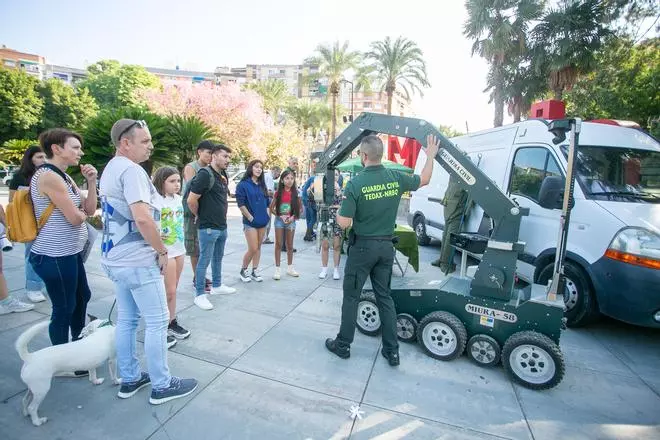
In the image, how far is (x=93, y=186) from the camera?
297 cm

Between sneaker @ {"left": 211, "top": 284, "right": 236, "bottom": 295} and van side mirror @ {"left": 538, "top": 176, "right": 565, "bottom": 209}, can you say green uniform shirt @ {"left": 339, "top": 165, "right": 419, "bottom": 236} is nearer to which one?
van side mirror @ {"left": 538, "top": 176, "right": 565, "bottom": 209}

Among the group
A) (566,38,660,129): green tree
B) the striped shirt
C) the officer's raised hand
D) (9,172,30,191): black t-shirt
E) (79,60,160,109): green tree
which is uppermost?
(79,60,160,109): green tree

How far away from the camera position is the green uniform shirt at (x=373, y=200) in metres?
2.95

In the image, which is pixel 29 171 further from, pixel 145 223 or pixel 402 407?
pixel 402 407

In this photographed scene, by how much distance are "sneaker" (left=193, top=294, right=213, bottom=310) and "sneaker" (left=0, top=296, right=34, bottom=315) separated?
1.90 meters

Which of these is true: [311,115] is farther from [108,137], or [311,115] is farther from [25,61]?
[25,61]

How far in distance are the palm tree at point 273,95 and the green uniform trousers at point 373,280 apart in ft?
113

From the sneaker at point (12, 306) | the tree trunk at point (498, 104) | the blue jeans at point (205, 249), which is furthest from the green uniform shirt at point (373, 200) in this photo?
the tree trunk at point (498, 104)

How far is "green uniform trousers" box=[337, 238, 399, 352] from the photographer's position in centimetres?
303

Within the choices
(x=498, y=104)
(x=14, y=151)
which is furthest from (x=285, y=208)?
(x=14, y=151)

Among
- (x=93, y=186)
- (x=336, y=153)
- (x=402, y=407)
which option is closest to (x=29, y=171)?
(x=93, y=186)

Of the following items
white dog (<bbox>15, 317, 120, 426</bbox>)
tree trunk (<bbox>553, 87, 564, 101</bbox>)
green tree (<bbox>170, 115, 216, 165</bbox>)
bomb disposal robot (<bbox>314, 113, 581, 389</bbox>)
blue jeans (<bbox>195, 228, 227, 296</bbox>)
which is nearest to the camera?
white dog (<bbox>15, 317, 120, 426</bbox>)

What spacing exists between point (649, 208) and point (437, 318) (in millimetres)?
2686

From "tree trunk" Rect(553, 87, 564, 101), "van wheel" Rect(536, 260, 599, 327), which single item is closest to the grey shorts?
"van wheel" Rect(536, 260, 599, 327)
